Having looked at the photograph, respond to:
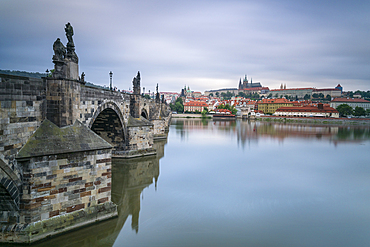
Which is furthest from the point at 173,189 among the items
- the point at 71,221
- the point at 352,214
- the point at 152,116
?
the point at 152,116

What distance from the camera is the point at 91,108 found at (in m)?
11.2

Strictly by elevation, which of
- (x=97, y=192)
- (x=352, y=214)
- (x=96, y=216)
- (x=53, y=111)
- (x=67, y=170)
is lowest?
(x=352, y=214)

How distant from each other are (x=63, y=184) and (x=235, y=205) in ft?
22.1

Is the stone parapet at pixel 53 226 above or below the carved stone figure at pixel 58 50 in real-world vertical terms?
below

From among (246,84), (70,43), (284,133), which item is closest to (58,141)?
(70,43)

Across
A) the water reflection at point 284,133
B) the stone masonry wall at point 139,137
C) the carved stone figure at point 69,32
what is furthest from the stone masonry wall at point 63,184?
the water reflection at point 284,133

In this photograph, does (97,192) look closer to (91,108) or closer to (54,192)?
(54,192)

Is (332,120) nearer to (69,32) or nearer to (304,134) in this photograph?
(304,134)

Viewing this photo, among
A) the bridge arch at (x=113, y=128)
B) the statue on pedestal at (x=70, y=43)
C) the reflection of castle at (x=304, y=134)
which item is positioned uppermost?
the statue on pedestal at (x=70, y=43)

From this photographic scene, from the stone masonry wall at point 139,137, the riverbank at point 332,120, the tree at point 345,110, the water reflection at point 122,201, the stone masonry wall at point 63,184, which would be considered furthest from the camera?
the tree at point 345,110

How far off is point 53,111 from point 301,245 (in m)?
8.72

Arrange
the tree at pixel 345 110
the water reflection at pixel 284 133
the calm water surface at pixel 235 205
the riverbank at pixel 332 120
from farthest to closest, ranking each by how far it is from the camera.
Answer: the tree at pixel 345 110 → the riverbank at pixel 332 120 → the water reflection at pixel 284 133 → the calm water surface at pixel 235 205

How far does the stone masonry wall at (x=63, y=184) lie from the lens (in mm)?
6453

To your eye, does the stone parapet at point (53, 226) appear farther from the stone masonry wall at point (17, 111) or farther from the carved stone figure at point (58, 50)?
the carved stone figure at point (58, 50)
